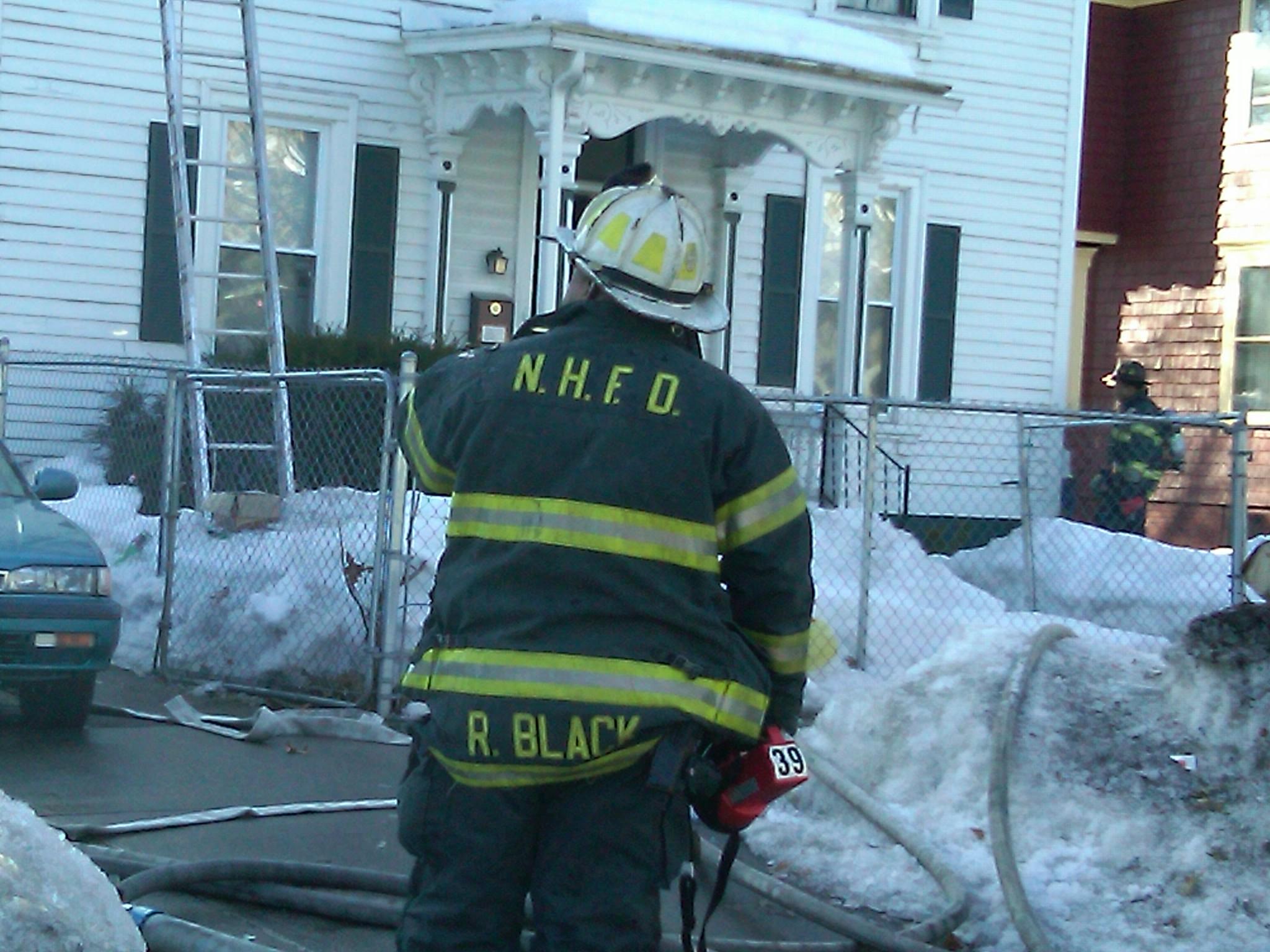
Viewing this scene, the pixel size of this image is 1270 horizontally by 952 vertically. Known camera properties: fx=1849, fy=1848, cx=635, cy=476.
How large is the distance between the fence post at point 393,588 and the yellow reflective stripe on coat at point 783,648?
15.9ft

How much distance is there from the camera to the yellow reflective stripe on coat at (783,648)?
133 inches

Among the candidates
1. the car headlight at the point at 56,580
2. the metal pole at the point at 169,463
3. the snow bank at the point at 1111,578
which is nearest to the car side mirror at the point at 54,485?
the car headlight at the point at 56,580

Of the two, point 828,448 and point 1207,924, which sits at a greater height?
point 828,448

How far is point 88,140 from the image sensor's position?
42.4 ft

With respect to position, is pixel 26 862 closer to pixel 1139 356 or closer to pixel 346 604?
pixel 346 604

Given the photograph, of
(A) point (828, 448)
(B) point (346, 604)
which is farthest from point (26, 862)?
(A) point (828, 448)

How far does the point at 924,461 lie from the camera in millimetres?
16203

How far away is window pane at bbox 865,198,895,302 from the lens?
16219 mm

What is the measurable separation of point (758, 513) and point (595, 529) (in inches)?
12.1

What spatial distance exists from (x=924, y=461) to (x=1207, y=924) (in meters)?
11.0

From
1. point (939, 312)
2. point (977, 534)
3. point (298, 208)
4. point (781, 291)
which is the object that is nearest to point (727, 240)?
point (781, 291)

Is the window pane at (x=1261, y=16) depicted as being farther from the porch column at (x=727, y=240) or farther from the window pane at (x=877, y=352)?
the porch column at (x=727, y=240)

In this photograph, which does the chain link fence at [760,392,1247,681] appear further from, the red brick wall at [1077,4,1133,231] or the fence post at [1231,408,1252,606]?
the red brick wall at [1077,4,1133,231]

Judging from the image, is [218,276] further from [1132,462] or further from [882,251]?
[882,251]
